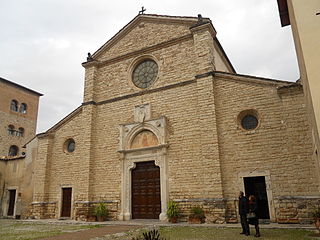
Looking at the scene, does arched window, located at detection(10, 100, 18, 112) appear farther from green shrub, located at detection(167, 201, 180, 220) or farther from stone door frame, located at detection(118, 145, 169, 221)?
green shrub, located at detection(167, 201, 180, 220)

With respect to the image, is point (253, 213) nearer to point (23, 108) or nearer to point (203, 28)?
point (203, 28)

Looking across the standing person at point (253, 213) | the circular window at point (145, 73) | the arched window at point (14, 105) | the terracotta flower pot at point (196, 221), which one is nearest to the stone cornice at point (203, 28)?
the circular window at point (145, 73)

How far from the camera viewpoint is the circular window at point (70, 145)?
15375mm

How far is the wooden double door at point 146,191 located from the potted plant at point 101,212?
1.35 meters

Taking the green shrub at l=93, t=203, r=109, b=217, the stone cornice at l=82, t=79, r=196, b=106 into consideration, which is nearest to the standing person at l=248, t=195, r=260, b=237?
the stone cornice at l=82, t=79, r=196, b=106

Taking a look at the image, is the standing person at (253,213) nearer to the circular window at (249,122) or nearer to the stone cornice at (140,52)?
the circular window at (249,122)

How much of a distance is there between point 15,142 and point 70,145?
52.6 ft

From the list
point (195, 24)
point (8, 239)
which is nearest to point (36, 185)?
point (8, 239)

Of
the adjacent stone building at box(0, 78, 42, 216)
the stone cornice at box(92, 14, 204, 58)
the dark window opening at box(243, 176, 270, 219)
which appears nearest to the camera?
the dark window opening at box(243, 176, 270, 219)

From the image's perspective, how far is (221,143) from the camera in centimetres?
1116

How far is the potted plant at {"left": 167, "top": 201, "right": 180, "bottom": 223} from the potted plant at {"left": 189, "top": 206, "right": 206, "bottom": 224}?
639 mm

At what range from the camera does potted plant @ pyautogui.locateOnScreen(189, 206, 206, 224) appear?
1032 cm

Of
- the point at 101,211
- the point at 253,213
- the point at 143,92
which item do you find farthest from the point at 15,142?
the point at 253,213

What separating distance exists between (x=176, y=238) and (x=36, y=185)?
1126 cm
